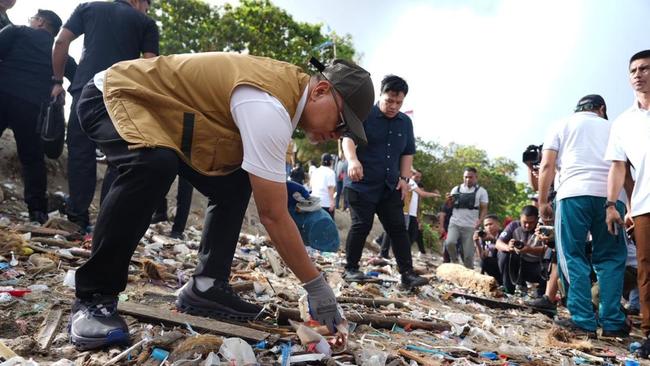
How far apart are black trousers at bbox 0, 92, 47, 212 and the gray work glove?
391 centimetres

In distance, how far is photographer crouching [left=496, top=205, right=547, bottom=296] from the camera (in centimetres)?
596

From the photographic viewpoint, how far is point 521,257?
236 inches

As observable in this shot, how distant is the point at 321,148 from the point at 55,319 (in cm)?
2241

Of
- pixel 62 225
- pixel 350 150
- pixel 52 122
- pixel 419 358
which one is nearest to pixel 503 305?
pixel 350 150

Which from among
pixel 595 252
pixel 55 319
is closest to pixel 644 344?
pixel 595 252

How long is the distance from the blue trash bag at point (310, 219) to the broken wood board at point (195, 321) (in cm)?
122

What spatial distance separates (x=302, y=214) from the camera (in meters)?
3.59

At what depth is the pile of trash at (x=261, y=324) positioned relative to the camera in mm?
2014

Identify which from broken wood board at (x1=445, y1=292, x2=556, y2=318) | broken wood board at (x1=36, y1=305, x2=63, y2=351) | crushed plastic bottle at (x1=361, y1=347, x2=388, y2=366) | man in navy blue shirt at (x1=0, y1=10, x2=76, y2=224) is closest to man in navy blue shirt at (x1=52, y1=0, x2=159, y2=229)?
man in navy blue shirt at (x1=0, y1=10, x2=76, y2=224)

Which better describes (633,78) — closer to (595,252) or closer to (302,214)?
(595,252)

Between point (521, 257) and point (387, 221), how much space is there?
2.39 meters

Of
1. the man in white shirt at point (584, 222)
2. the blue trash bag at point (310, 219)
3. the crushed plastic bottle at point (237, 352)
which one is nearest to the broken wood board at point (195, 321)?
the crushed plastic bottle at point (237, 352)

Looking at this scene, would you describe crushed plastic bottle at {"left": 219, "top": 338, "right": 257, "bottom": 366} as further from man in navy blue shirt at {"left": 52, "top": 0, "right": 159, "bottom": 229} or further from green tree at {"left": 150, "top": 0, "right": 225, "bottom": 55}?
green tree at {"left": 150, "top": 0, "right": 225, "bottom": 55}

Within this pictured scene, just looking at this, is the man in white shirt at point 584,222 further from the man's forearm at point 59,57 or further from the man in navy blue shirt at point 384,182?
the man's forearm at point 59,57
